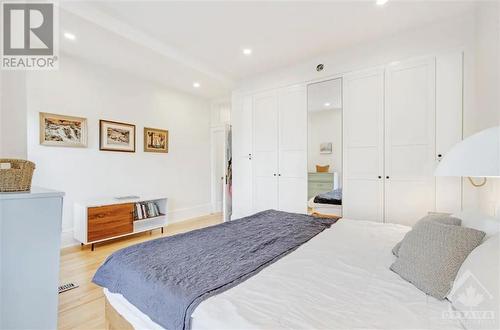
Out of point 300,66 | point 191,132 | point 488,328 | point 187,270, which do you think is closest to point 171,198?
point 191,132

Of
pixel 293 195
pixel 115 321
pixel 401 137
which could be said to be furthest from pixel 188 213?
pixel 401 137

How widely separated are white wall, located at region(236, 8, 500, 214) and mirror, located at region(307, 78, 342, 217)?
24 cm

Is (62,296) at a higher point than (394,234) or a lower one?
lower

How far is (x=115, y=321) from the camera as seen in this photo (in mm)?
1396

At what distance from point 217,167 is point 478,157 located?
5009 mm

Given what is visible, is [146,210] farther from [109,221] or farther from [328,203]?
[328,203]

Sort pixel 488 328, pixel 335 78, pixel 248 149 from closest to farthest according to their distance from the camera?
pixel 488 328
pixel 335 78
pixel 248 149

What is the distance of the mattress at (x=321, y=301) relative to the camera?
0.83 metres

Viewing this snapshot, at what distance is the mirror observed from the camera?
3.15 metres

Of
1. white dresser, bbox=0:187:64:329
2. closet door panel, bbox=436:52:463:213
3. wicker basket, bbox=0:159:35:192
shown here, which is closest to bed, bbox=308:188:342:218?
closet door panel, bbox=436:52:463:213

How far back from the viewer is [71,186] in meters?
3.33

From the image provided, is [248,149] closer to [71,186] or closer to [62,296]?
[71,186]

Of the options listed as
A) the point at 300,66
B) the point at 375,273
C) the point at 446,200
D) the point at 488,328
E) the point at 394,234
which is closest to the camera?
the point at 488,328

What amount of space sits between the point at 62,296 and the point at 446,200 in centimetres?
386
